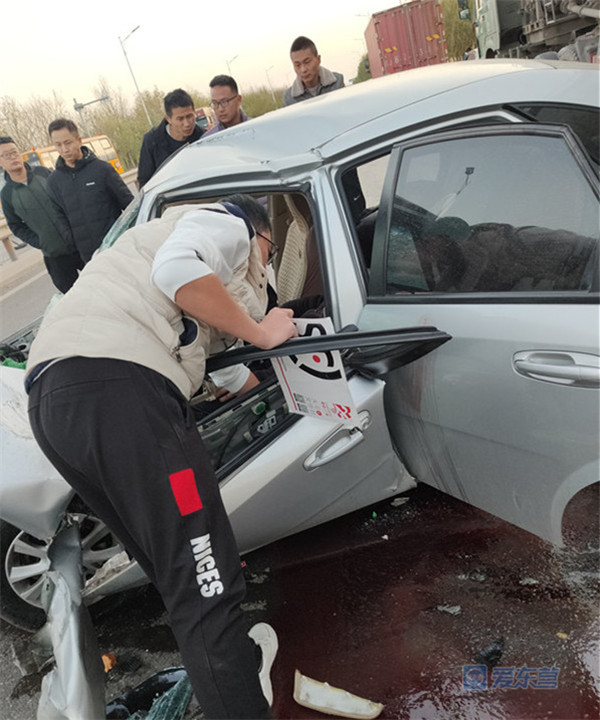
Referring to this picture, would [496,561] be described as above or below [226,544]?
below

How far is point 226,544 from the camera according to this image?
1547mm

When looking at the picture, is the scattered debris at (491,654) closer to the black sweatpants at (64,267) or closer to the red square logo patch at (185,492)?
the red square logo patch at (185,492)

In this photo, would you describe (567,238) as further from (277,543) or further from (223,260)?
(277,543)

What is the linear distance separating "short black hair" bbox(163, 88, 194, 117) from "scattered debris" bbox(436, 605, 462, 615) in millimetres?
3791

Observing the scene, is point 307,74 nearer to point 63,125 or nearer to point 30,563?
point 63,125

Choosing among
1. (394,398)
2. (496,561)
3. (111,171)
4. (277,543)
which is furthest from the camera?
(111,171)

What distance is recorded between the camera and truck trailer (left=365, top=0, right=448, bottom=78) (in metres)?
22.0

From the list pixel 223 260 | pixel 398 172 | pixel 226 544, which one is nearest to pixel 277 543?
pixel 226 544

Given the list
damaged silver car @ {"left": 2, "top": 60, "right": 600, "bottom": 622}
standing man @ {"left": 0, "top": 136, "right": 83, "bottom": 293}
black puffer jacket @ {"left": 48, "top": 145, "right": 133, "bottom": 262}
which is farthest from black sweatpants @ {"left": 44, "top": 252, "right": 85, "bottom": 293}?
damaged silver car @ {"left": 2, "top": 60, "right": 600, "bottom": 622}

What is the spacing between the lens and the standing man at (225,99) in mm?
4520

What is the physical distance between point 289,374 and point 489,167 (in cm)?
83

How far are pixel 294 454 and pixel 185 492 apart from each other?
0.51m

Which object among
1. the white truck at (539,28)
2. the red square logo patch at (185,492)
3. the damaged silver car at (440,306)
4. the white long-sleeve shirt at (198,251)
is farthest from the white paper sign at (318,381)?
the white truck at (539,28)

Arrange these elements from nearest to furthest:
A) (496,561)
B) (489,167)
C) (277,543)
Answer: (489,167) → (496,561) → (277,543)
